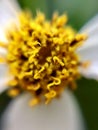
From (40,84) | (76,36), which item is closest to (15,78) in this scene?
(40,84)

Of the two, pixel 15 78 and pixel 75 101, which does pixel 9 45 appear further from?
pixel 75 101

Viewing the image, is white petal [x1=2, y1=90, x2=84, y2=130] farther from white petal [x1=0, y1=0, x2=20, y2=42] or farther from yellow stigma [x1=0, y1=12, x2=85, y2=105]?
white petal [x1=0, y1=0, x2=20, y2=42]

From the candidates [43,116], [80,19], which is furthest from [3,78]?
[80,19]

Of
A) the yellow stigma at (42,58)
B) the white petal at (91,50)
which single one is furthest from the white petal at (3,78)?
the white petal at (91,50)

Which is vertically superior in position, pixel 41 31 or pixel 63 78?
pixel 41 31

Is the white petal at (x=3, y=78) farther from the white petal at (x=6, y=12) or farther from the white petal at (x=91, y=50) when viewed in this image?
the white petal at (x=91, y=50)
